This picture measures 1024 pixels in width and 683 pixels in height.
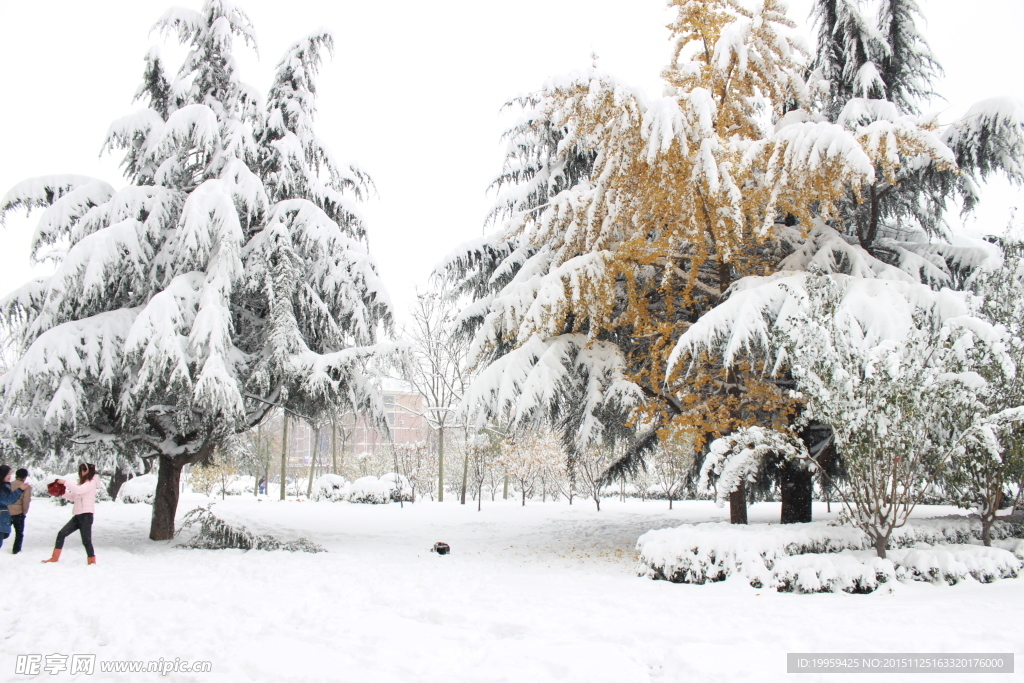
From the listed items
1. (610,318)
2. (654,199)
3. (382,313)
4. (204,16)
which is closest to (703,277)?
(610,318)

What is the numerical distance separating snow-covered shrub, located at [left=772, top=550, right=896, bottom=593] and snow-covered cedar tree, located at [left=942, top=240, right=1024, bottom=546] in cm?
172

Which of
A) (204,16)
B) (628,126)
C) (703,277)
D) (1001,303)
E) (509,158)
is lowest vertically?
(1001,303)

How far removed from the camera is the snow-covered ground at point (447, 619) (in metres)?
3.69

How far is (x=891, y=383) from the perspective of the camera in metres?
5.86

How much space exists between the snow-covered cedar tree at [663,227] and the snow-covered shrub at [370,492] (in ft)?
34.7

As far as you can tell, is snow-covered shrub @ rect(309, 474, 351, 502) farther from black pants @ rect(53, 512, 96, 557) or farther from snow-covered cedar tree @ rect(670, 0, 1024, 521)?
snow-covered cedar tree @ rect(670, 0, 1024, 521)

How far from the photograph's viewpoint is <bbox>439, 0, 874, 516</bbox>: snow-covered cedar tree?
7.25 m

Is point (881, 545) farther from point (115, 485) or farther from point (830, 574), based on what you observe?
point (115, 485)

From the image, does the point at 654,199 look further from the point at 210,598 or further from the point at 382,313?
the point at 210,598

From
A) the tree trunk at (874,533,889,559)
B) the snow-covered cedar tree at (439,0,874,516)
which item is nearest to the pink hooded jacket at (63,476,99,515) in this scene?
the snow-covered cedar tree at (439,0,874,516)

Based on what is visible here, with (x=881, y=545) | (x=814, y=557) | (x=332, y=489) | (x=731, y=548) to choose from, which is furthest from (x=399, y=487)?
(x=881, y=545)

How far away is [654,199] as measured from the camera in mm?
7957

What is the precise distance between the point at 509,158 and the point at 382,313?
429cm

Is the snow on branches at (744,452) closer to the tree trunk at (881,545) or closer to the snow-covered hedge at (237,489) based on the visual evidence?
the tree trunk at (881,545)
